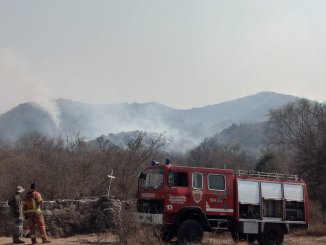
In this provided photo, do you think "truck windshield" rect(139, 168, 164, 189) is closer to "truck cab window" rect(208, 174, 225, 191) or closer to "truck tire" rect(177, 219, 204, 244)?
"truck tire" rect(177, 219, 204, 244)

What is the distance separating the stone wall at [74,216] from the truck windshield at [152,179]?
6.60ft

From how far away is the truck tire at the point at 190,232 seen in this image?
50.5ft

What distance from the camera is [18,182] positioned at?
21.4 m

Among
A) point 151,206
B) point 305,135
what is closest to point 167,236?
point 151,206

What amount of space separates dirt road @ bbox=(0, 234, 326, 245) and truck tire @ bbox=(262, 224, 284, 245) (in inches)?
30.0

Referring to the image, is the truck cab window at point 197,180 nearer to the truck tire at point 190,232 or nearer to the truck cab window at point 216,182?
the truck cab window at point 216,182

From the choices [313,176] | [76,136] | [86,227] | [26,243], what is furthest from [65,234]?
[313,176]

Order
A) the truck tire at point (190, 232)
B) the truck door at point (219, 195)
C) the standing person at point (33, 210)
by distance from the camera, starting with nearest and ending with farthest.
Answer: the standing person at point (33, 210)
the truck tire at point (190, 232)
the truck door at point (219, 195)

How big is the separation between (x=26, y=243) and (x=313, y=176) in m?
24.5

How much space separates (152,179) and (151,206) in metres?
0.88

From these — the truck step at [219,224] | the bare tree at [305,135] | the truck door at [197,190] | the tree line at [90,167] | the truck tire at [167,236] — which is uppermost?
the bare tree at [305,135]

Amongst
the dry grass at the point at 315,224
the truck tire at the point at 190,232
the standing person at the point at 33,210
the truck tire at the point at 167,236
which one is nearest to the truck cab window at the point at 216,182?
the truck tire at the point at 190,232

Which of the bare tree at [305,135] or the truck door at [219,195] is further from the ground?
the bare tree at [305,135]

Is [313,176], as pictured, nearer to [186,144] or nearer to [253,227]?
[253,227]
